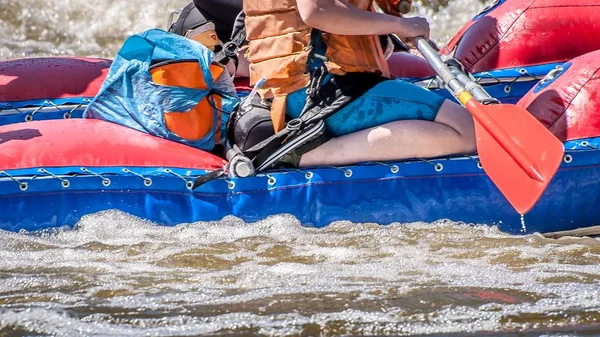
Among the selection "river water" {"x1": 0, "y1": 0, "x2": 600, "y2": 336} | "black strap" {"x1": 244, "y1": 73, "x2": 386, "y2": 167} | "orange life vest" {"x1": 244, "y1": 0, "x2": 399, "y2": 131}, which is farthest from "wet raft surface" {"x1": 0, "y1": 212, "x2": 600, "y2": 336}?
"orange life vest" {"x1": 244, "y1": 0, "x2": 399, "y2": 131}

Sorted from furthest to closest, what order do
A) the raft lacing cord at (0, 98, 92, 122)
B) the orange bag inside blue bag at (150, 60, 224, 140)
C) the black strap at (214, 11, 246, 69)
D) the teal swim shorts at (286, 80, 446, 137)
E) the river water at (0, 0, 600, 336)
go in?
the raft lacing cord at (0, 98, 92, 122) → the black strap at (214, 11, 246, 69) → the orange bag inside blue bag at (150, 60, 224, 140) → the teal swim shorts at (286, 80, 446, 137) → the river water at (0, 0, 600, 336)

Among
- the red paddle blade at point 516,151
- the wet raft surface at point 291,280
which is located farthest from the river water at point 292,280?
the red paddle blade at point 516,151

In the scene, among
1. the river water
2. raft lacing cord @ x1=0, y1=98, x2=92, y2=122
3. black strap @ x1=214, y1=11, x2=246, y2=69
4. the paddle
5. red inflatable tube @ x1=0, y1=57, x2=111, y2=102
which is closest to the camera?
the river water

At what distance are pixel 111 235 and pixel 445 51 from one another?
2.22m

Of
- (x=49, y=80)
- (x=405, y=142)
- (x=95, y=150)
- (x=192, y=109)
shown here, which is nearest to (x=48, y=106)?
(x=49, y=80)

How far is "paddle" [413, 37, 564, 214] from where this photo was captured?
360 centimetres

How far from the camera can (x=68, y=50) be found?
9227mm

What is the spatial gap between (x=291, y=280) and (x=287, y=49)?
0.93 m

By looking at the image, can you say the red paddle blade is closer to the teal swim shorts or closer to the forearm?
the teal swim shorts

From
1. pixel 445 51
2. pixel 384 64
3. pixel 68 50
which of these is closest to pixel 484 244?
pixel 384 64

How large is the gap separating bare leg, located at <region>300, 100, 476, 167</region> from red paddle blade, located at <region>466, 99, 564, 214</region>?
22 cm

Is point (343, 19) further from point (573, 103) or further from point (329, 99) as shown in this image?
point (573, 103)

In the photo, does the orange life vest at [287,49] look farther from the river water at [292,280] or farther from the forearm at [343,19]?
the river water at [292,280]

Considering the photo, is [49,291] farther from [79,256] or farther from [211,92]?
[211,92]
